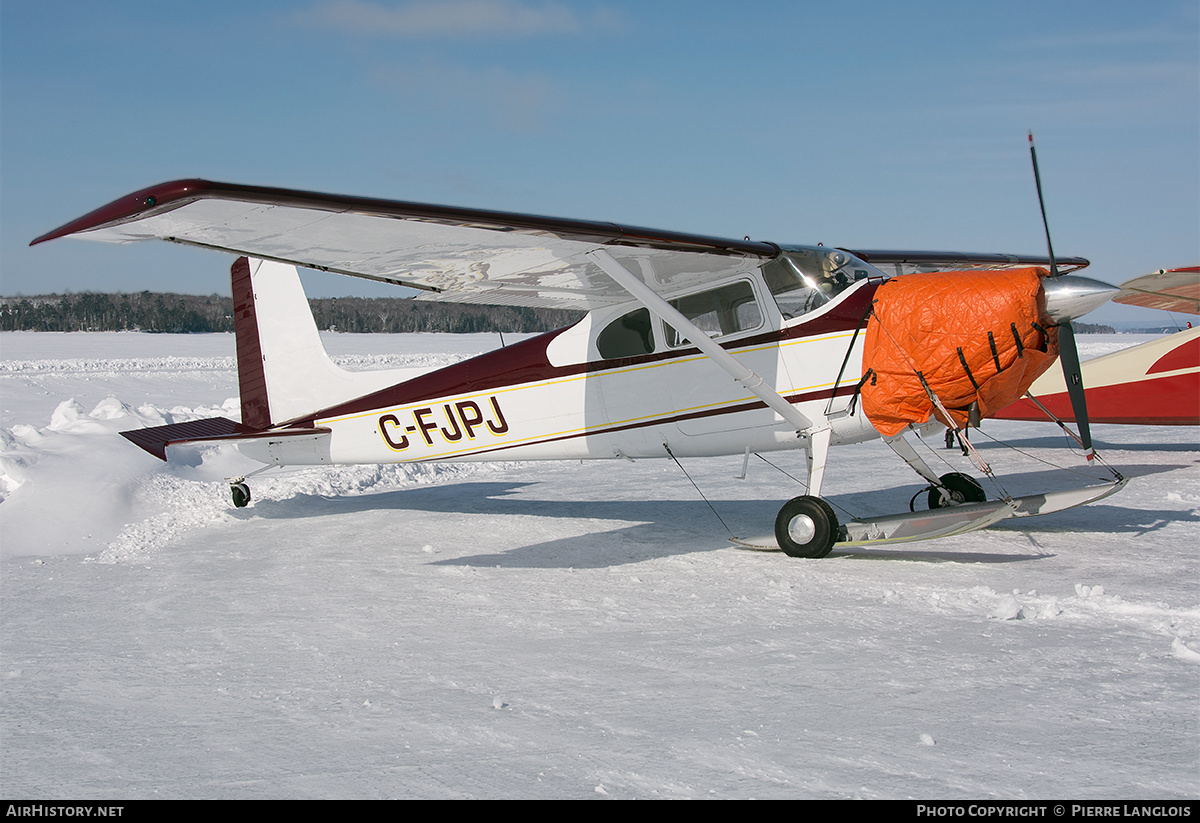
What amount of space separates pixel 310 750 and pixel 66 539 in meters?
5.37

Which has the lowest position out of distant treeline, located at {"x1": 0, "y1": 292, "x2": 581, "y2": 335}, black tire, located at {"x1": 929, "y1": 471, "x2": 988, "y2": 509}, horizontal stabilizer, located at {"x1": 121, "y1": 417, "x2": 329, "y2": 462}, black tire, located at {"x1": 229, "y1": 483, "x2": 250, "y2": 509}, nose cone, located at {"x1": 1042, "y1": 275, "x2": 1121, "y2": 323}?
black tire, located at {"x1": 929, "y1": 471, "x2": 988, "y2": 509}

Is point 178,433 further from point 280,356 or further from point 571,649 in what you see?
point 571,649

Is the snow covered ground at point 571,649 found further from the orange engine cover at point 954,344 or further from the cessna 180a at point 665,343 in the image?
the orange engine cover at point 954,344

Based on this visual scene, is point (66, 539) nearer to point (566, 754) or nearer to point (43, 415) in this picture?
point (566, 754)

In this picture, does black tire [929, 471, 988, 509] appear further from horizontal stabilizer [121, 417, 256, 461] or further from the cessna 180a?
horizontal stabilizer [121, 417, 256, 461]

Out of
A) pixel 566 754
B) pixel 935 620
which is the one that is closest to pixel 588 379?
pixel 935 620

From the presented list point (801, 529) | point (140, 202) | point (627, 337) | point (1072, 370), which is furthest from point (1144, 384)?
point (140, 202)

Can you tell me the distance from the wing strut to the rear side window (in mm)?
631

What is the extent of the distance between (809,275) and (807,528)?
2.02 m

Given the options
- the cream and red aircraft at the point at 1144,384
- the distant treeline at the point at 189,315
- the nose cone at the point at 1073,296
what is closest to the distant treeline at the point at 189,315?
the distant treeline at the point at 189,315

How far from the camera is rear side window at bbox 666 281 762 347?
22.4 ft

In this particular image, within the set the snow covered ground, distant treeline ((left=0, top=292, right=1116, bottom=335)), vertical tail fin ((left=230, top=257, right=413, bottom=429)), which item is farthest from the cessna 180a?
distant treeline ((left=0, top=292, right=1116, bottom=335))

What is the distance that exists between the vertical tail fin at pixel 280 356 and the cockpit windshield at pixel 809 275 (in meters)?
4.27

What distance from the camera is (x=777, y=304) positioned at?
266 inches
